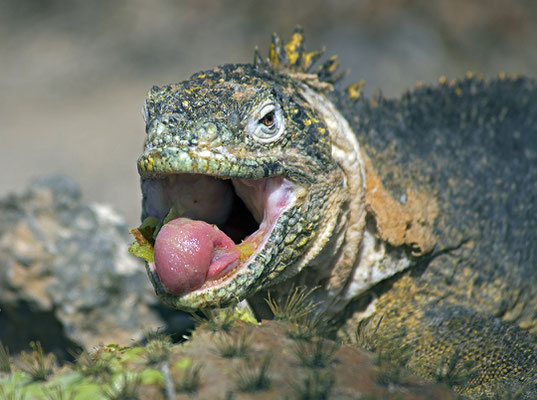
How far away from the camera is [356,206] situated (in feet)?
13.4

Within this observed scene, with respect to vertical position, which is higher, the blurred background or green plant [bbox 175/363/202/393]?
the blurred background

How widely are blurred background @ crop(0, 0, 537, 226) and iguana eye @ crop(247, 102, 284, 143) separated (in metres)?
9.30

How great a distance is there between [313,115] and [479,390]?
2.05m

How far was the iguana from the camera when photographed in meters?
3.46

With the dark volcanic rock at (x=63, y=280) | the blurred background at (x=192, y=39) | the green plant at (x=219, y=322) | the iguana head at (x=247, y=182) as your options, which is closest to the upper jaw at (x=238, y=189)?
the iguana head at (x=247, y=182)

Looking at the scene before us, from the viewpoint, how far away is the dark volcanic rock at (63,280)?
19.7 ft

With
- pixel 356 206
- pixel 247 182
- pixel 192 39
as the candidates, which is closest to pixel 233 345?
pixel 247 182

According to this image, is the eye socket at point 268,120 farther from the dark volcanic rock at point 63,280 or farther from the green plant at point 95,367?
the dark volcanic rock at point 63,280

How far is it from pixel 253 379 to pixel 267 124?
64.5 inches

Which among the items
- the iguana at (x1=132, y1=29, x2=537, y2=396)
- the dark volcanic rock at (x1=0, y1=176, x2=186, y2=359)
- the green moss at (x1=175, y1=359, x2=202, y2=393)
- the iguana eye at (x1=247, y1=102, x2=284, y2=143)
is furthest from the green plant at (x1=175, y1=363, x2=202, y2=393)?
the dark volcanic rock at (x1=0, y1=176, x2=186, y2=359)

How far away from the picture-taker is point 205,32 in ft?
43.5

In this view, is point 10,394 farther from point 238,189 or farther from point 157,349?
point 238,189

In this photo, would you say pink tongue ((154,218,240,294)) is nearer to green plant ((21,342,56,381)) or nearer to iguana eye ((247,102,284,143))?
iguana eye ((247,102,284,143))

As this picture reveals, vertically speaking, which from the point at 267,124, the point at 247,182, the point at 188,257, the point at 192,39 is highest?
the point at 192,39
